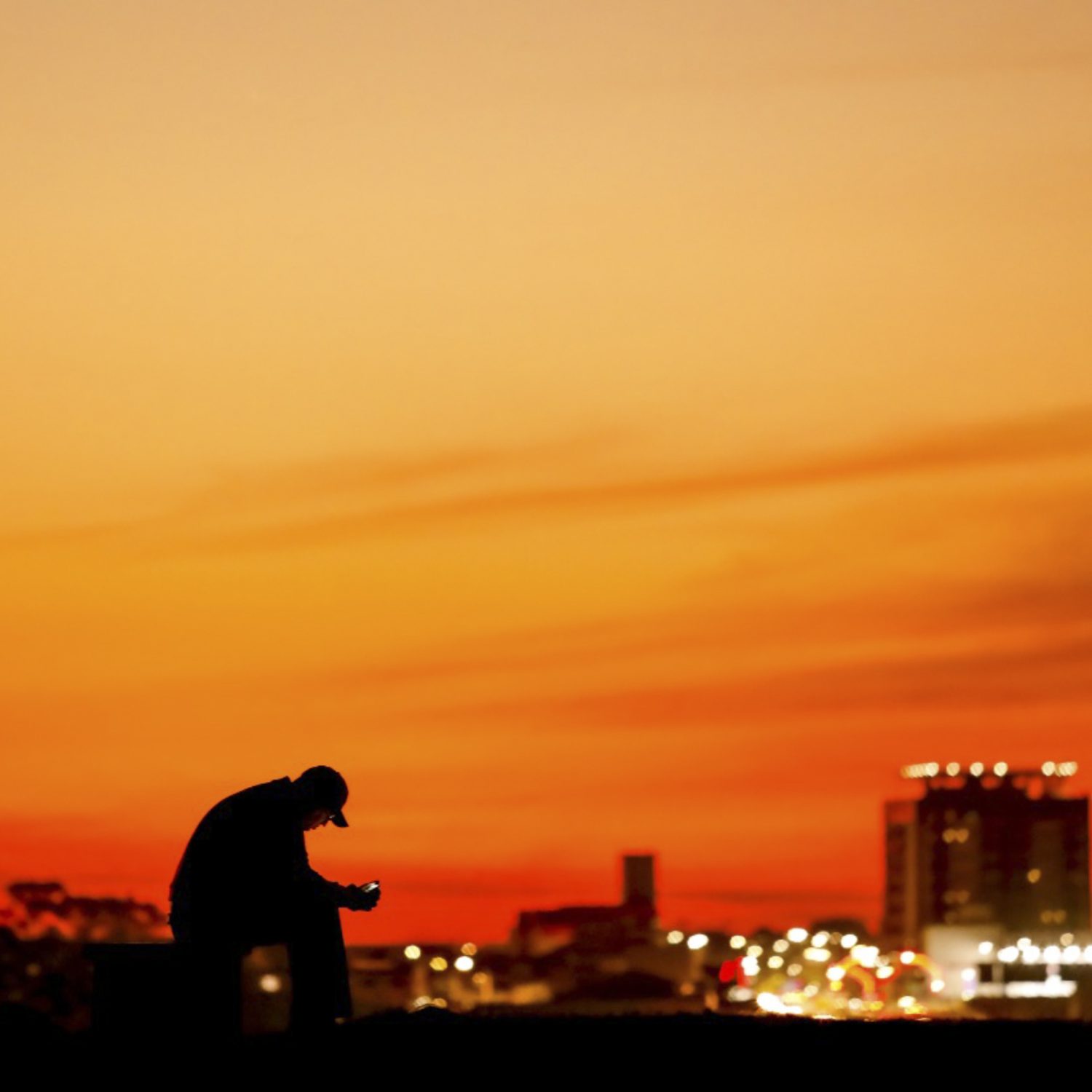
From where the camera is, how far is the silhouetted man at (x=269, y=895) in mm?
16344

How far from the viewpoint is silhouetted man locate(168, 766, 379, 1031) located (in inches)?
643

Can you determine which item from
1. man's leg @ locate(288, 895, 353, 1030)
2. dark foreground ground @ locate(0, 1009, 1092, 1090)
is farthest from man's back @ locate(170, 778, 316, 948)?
dark foreground ground @ locate(0, 1009, 1092, 1090)

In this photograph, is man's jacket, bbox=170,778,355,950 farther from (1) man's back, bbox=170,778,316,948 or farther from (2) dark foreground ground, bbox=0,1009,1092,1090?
(2) dark foreground ground, bbox=0,1009,1092,1090

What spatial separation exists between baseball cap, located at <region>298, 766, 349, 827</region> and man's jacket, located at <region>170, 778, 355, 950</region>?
14cm

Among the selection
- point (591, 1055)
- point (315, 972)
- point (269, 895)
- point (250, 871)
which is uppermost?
point (250, 871)

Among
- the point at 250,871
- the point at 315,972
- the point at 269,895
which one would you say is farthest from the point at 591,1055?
the point at 250,871

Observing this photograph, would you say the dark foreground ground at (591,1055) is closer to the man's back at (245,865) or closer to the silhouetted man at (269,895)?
the silhouetted man at (269,895)

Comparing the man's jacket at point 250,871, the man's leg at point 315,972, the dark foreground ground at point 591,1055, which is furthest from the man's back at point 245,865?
the dark foreground ground at point 591,1055

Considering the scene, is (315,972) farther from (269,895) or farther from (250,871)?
(250,871)

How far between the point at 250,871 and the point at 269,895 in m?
0.20

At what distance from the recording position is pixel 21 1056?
16.7 meters

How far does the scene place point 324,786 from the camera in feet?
53.5

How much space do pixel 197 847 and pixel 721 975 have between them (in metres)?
49.8

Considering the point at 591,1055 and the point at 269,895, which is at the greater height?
the point at 269,895
